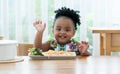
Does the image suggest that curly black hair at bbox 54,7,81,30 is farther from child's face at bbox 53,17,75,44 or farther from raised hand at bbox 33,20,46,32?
raised hand at bbox 33,20,46,32

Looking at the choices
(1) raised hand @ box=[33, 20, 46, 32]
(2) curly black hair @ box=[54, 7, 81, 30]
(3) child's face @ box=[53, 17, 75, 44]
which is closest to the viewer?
(1) raised hand @ box=[33, 20, 46, 32]

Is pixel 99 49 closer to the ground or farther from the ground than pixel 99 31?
A: closer to the ground

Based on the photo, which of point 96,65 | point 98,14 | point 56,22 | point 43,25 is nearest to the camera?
point 96,65

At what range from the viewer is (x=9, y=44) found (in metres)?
1.22

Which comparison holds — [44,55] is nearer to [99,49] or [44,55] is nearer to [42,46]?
[42,46]

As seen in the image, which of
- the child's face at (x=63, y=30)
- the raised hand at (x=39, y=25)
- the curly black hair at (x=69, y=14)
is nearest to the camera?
the raised hand at (x=39, y=25)

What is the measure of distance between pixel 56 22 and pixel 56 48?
0.59 ft

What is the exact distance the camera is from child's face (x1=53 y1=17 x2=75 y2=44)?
1977mm

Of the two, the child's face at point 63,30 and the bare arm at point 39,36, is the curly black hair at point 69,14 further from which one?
the bare arm at point 39,36

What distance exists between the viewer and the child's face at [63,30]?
6.48 ft

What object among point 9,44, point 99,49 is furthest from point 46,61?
point 99,49

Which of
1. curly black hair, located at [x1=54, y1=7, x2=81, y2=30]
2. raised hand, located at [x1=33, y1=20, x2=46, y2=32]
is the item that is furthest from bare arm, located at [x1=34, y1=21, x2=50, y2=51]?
curly black hair, located at [x1=54, y1=7, x2=81, y2=30]

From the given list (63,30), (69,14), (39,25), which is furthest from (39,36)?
(69,14)

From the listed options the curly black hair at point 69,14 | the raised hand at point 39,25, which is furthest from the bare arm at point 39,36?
the curly black hair at point 69,14
